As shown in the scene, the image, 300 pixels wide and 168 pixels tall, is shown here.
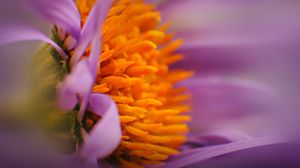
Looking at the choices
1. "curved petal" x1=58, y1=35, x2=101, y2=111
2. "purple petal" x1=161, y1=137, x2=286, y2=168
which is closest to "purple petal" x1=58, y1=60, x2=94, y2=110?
"curved petal" x1=58, y1=35, x2=101, y2=111

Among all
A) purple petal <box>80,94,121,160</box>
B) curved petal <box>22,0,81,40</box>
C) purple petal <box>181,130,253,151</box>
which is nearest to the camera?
purple petal <box>80,94,121,160</box>

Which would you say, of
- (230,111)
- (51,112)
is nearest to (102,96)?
(51,112)

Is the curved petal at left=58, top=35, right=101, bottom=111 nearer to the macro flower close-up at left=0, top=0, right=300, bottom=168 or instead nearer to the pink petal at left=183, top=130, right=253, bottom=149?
the macro flower close-up at left=0, top=0, right=300, bottom=168

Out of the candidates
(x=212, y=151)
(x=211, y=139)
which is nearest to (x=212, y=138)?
(x=211, y=139)

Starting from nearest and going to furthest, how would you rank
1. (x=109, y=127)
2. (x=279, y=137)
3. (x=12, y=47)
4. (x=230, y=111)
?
(x=109, y=127) → (x=12, y=47) → (x=279, y=137) → (x=230, y=111)

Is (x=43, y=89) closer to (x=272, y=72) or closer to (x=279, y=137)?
(x=279, y=137)

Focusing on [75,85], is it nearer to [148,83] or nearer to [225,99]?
[148,83]

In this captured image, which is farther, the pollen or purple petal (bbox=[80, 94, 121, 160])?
the pollen
